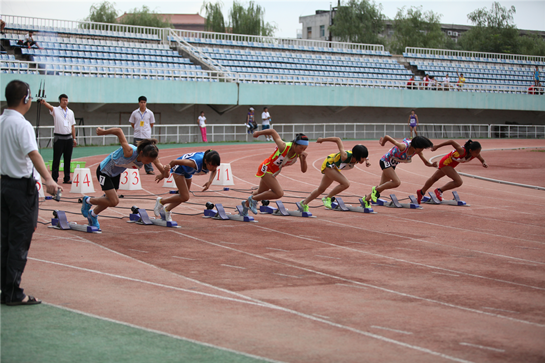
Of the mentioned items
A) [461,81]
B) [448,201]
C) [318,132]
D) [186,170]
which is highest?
[461,81]

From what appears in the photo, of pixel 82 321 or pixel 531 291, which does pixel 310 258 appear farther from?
pixel 82 321

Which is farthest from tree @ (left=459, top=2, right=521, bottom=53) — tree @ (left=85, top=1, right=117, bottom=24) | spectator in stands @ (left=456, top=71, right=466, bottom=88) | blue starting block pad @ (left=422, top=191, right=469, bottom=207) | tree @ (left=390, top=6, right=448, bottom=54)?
blue starting block pad @ (left=422, top=191, right=469, bottom=207)

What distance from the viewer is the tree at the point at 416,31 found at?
252ft

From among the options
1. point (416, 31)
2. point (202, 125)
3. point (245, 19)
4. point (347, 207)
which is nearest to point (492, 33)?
point (416, 31)

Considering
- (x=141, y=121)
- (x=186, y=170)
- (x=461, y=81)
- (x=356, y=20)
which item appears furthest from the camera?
(x=356, y=20)

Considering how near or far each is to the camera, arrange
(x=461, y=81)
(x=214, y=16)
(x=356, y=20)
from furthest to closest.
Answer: (x=356, y=20), (x=214, y=16), (x=461, y=81)

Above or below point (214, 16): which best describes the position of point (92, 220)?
below

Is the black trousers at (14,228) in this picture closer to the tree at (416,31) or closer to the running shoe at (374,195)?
the running shoe at (374,195)

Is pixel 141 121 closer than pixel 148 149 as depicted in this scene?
No

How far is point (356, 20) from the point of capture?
73000mm

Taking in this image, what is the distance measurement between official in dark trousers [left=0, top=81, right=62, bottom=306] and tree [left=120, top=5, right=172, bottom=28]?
5952 centimetres

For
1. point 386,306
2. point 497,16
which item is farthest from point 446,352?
point 497,16

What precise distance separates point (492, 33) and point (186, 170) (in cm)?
7741

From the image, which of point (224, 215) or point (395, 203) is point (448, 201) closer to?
point (395, 203)
